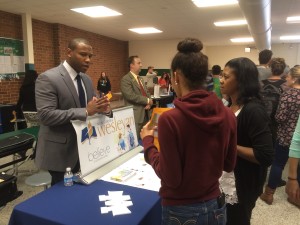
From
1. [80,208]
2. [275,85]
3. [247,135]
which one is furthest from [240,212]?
[275,85]

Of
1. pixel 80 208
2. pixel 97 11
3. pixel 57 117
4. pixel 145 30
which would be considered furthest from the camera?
pixel 145 30

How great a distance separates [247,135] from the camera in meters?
1.30

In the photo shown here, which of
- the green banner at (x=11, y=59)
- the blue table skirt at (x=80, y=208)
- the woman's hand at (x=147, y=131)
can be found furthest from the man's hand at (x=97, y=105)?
the green banner at (x=11, y=59)

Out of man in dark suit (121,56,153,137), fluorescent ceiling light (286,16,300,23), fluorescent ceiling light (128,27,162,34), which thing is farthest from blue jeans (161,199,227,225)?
fluorescent ceiling light (128,27,162,34)

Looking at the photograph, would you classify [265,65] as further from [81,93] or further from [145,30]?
[145,30]

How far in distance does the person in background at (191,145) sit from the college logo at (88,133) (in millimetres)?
635

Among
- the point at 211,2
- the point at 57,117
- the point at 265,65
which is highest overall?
the point at 211,2

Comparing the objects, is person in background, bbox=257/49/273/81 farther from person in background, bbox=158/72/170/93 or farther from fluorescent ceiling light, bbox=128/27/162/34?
fluorescent ceiling light, bbox=128/27/162/34

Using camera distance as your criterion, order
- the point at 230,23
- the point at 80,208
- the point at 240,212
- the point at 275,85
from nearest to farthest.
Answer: the point at 80,208, the point at 240,212, the point at 275,85, the point at 230,23

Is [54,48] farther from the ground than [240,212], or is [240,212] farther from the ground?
[54,48]

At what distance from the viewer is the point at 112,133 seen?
1.84 m

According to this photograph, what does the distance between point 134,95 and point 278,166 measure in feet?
6.38

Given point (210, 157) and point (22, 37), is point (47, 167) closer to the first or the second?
point (210, 157)

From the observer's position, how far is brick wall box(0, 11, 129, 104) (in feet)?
20.1
